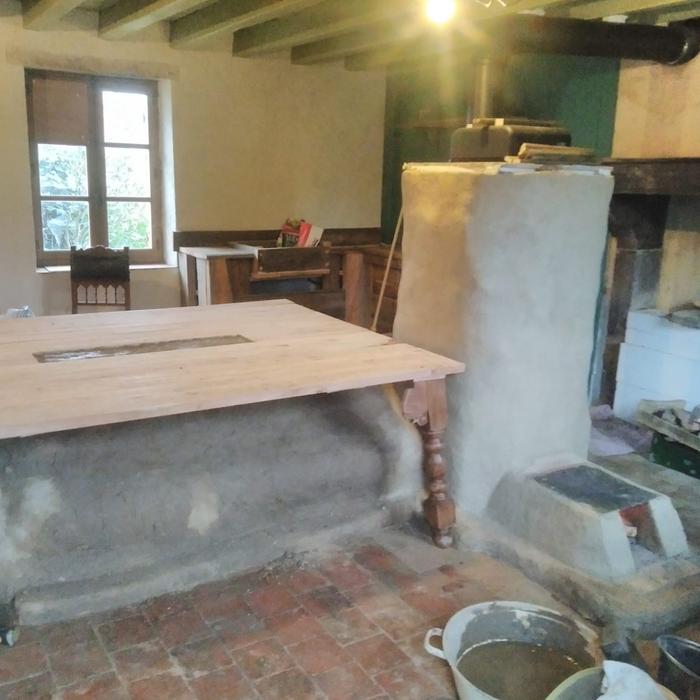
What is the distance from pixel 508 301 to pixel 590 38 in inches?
64.4

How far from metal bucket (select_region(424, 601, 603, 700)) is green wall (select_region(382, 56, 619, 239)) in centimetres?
295

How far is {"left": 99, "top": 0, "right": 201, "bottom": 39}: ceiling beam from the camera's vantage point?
4.12 meters

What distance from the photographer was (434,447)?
8.85 feet

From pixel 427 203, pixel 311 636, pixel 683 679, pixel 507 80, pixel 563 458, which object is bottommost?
pixel 311 636

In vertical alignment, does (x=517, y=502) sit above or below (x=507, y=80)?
below

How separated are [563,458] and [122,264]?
3.51m

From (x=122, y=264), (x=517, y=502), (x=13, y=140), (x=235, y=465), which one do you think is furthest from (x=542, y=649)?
(x=13, y=140)

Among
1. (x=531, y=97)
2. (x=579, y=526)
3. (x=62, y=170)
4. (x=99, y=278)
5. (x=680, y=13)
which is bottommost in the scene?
(x=579, y=526)

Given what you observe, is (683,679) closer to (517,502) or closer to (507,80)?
(517,502)

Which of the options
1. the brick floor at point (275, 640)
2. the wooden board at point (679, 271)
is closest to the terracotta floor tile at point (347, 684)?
the brick floor at point (275, 640)

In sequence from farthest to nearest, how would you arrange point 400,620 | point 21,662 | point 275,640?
point 400,620 → point 275,640 → point 21,662

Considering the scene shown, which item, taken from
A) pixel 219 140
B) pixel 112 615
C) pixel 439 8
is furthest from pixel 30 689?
pixel 219 140

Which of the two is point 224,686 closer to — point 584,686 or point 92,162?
point 584,686

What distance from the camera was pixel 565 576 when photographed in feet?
A: 8.00
